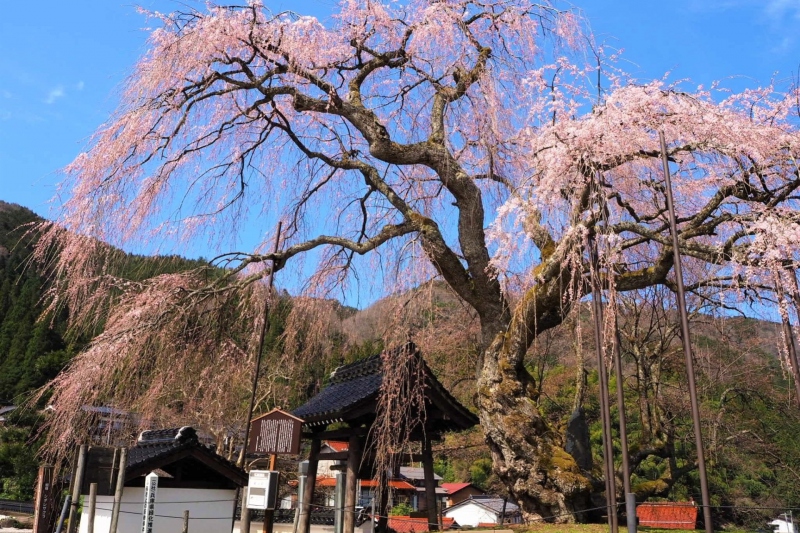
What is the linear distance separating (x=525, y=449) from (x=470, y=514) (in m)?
21.9

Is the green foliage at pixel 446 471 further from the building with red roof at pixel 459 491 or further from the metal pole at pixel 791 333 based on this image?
the metal pole at pixel 791 333

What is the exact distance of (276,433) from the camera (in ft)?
22.9

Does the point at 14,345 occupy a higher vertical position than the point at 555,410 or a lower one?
higher

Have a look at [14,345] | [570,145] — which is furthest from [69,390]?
[14,345]

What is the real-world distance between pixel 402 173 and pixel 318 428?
13.6 ft

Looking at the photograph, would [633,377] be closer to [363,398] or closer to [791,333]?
[363,398]

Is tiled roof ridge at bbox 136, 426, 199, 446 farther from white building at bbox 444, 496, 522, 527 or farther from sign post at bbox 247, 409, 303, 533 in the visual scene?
white building at bbox 444, 496, 522, 527

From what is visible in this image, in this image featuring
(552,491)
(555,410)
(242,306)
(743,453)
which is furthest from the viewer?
(555,410)

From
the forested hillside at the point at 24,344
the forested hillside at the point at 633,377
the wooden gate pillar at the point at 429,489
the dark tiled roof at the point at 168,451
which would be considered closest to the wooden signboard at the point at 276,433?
the forested hillside at the point at 633,377

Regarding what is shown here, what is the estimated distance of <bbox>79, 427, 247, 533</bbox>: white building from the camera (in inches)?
334

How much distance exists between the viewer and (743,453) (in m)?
16.6

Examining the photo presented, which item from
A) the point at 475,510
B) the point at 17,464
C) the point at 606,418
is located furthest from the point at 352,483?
the point at 475,510

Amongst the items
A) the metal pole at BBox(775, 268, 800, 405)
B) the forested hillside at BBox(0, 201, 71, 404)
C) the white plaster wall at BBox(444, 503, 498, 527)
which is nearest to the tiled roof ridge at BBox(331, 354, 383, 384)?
the metal pole at BBox(775, 268, 800, 405)

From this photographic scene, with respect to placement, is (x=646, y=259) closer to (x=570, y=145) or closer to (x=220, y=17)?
(x=570, y=145)
